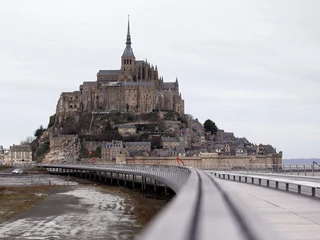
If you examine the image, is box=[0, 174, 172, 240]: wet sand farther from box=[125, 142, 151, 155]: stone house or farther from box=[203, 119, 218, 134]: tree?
box=[203, 119, 218, 134]: tree

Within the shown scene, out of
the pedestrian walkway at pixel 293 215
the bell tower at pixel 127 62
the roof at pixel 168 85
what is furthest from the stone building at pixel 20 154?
the pedestrian walkway at pixel 293 215

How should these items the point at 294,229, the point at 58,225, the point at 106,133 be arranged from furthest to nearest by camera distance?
the point at 106,133 → the point at 58,225 → the point at 294,229

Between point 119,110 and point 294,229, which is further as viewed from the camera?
point 119,110

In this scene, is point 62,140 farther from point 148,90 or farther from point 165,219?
point 165,219

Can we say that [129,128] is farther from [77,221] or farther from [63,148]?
[77,221]

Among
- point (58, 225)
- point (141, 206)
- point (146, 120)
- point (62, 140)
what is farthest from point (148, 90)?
point (58, 225)

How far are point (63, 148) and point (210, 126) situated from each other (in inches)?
1605

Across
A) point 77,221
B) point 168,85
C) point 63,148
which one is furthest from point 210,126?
point 77,221

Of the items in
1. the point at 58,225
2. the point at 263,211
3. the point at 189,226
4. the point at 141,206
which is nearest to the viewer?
the point at 189,226

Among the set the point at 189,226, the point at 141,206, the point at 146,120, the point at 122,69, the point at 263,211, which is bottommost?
the point at 141,206

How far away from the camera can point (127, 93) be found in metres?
141

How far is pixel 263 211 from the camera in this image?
33.7 feet

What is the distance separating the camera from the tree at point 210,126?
487 feet

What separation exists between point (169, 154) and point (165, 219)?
112060 mm
